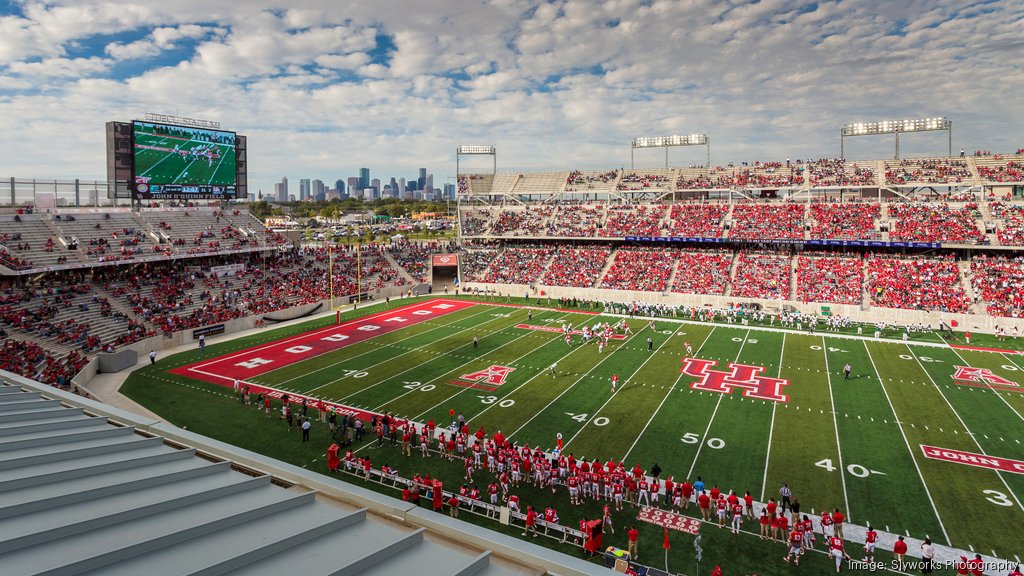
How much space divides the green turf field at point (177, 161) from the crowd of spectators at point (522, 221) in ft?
88.3

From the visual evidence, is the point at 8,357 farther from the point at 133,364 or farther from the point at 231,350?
the point at 231,350

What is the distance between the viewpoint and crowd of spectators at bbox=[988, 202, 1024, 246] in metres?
41.5

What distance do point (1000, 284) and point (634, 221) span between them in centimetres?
2850

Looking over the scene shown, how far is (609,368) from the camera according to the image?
27938mm

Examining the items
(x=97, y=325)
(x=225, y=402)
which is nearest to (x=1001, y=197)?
(x=225, y=402)

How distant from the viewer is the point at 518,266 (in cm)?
5625

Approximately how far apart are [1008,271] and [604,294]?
2788 centimetres

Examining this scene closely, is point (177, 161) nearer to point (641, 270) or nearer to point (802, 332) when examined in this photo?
point (641, 270)

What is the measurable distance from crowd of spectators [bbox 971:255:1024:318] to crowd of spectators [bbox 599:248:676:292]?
20.8 m

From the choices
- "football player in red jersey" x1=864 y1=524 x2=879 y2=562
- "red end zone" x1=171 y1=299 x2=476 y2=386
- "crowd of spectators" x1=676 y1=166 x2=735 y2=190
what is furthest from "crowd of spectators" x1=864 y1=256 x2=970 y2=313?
"football player in red jersey" x1=864 y1=524 x2=879 y2=562

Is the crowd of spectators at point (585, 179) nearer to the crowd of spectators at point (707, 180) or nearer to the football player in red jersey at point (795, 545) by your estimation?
the crowd of spectators at point (707, 180)

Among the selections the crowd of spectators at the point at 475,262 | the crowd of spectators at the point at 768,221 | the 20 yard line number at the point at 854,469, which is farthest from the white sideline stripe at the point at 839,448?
the crowd of spectators at the point at 475,262

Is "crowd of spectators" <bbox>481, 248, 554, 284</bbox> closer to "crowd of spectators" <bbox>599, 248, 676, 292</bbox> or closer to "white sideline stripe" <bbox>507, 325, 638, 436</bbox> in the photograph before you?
"crowd of spectators" <bbox>599, 248, 676, 292</bbox>

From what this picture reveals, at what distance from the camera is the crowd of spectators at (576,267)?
5144 cm
